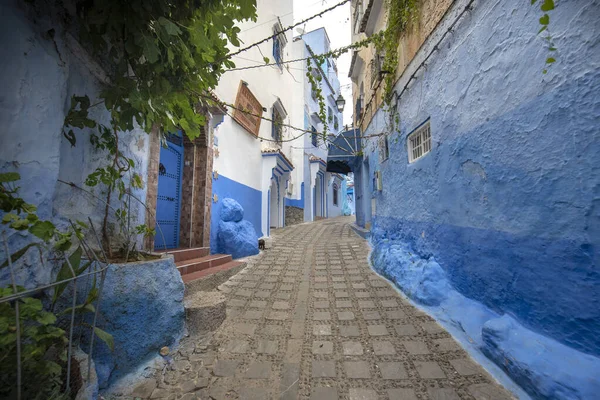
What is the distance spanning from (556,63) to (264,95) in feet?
24.6

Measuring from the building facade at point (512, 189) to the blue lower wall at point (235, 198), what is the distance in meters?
3.60

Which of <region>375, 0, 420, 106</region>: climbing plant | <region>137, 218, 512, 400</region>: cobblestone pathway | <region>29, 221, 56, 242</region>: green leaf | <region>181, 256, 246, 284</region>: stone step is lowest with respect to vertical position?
<region>137, 218, 512, 400</region>: cobblestone pathway

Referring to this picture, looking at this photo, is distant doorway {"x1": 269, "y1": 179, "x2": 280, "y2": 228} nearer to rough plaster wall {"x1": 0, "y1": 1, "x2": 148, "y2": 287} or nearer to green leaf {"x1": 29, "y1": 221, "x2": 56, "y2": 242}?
rough plaster wall {"x1": 0, "y1": 1, "x2": 148, "y2": 287}

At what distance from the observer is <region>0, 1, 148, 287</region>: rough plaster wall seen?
1658mm

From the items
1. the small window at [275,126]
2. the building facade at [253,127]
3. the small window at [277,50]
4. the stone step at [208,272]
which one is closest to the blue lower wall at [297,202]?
the building facade at [253,127]

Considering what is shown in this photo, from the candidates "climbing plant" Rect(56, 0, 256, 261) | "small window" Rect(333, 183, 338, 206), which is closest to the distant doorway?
"climbing plant" Rect(56, 0, 256, 261)

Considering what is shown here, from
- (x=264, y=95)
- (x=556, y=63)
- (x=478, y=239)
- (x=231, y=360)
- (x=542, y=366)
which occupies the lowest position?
(x=231, y=360)

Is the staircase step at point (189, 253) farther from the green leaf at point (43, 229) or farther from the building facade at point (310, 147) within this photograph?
the building facade at point (310, 147)

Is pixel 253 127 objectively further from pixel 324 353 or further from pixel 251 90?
pixel 324 353

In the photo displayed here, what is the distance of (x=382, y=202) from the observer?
20.2 ft

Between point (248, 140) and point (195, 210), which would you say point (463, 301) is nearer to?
point (195, 210)

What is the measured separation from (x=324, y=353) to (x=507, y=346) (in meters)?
1.57

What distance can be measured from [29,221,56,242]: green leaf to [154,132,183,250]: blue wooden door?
127 inches

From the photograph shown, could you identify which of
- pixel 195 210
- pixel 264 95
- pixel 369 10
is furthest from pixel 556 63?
pixel 264 95
